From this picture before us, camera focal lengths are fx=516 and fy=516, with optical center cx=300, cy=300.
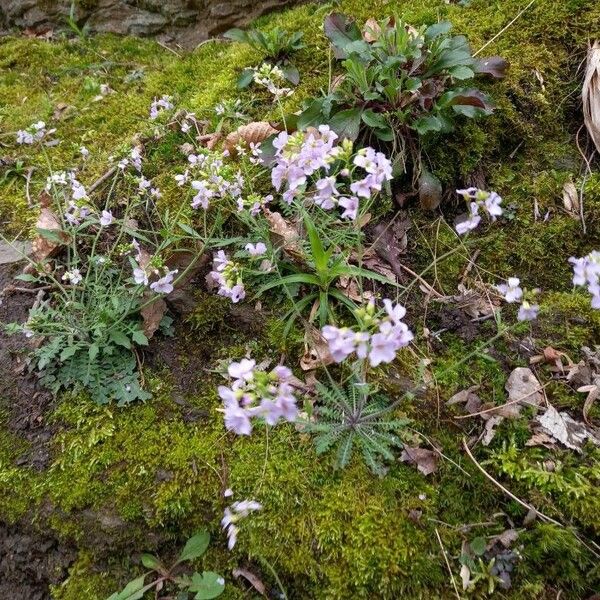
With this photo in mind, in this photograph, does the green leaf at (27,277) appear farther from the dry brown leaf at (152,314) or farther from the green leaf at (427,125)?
the green leaf at (427,125)

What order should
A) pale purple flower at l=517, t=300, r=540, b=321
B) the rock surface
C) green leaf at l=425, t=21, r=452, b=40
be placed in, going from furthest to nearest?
the rock surface → green leaf at l=425, t=21, r=452, b=40 → pale purple flower at l=517, t=300, r=540, b=321

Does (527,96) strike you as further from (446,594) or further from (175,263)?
(446,594)

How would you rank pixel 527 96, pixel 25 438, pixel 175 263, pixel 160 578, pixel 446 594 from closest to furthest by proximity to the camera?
pixel 446 594
pixel 160 578
pixel 25 438
pixel 175 263
pixel 527 96

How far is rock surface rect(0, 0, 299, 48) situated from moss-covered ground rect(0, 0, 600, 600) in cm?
148

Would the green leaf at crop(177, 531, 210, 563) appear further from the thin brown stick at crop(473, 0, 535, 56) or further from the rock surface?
the rock surface

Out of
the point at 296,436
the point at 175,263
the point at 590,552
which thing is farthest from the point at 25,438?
the point at 590,552

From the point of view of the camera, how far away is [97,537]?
2.20 meters

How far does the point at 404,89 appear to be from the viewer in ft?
9.29

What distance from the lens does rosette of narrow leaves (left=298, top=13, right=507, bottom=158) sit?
2.73m

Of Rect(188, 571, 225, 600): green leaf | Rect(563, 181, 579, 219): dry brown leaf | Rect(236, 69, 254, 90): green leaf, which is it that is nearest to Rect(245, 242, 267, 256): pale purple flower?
Rect(188, 571, 225, 600): green leaf

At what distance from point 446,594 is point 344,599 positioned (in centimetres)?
38

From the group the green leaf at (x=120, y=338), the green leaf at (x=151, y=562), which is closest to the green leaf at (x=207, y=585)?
the green leaf at (x=151, y=562)

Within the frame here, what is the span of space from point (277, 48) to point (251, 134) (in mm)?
818

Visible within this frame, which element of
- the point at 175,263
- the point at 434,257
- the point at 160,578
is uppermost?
the point at 175,263
